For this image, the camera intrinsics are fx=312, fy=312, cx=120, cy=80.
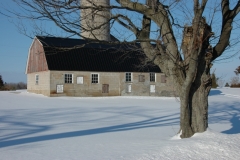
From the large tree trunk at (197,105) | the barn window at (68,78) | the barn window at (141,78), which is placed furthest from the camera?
the barn window at (141,78)

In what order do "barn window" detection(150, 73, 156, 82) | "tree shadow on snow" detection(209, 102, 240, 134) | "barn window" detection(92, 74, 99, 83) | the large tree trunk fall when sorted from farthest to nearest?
"barn window" detection(150, 73, 156, 82) → "barn window" detection(92, 74, 99, 83) → "tree shadow on snow" detection(209, 102, 240, 134) → the large tree trunk

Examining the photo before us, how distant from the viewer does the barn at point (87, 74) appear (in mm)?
36500

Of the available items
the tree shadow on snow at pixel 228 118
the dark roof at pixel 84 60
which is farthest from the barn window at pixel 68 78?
the tree shadow on snow at pixel 228 118

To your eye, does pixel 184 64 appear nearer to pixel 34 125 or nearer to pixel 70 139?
pixel 70 139

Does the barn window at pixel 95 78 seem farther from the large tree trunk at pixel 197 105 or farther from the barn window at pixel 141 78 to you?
the large tree trunk at pixel 197 105

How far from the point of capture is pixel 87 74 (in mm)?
38000

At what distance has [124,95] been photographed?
130ft

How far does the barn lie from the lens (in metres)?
36.5

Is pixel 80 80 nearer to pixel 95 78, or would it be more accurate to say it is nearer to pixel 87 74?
pixel 87 74

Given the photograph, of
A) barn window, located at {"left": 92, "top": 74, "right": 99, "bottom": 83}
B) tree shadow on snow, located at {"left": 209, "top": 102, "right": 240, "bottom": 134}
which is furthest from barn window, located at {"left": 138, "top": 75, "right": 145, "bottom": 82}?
tree shadow on snow, located at {"left": 209, "top": 102, "right": 240, "bottom": 134}

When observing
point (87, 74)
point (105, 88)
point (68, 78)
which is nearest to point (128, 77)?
point (105, 88)

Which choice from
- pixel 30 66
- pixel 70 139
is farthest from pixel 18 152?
pixel 30 66

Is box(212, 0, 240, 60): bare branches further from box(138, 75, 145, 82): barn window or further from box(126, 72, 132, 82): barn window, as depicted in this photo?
box(138, 75, 145, 82): barn window

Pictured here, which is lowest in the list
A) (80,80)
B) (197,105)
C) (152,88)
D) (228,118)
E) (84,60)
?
(228,118)
